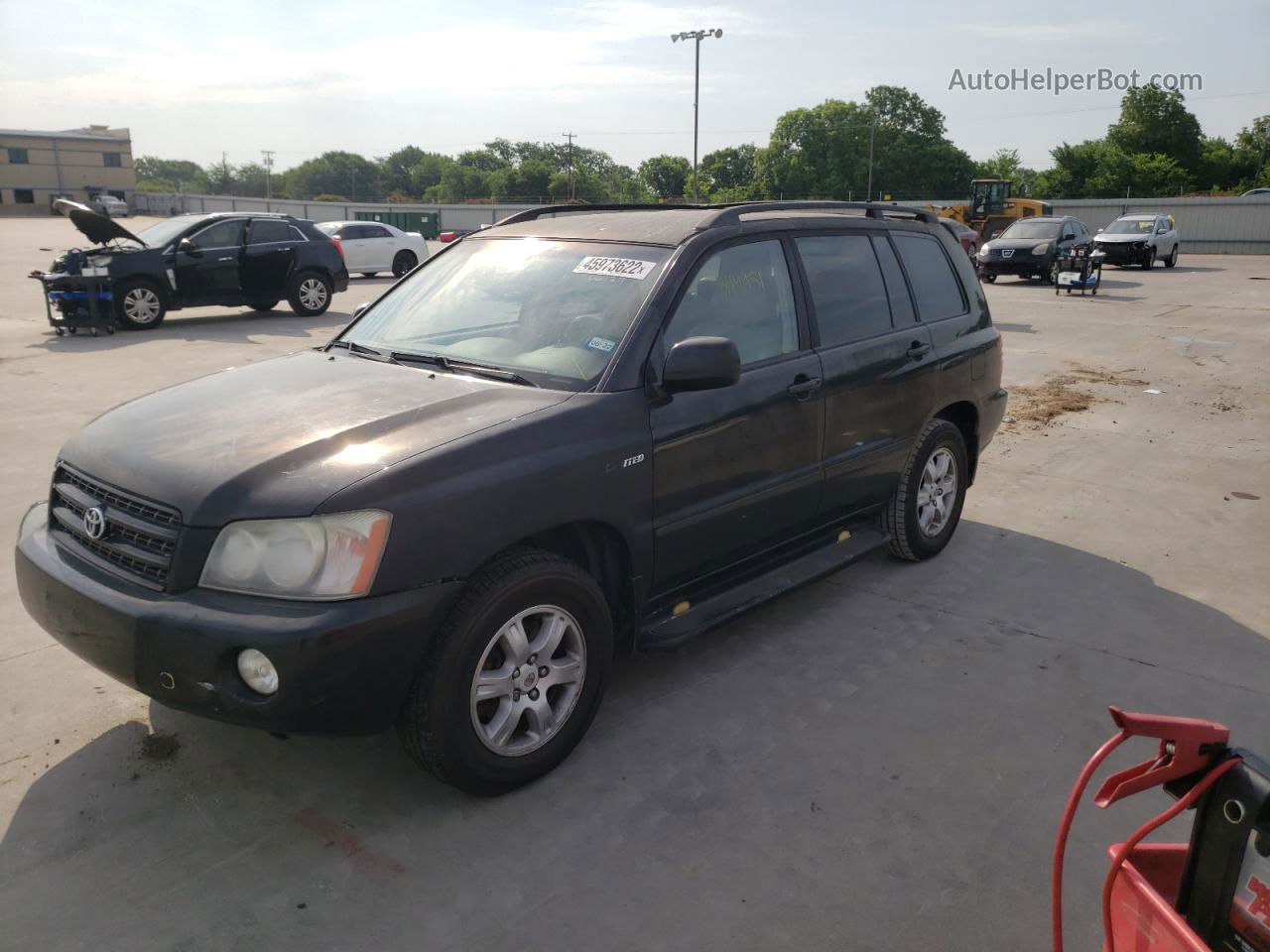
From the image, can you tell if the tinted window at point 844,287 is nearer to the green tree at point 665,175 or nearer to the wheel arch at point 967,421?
the wheel arch at point 967,421

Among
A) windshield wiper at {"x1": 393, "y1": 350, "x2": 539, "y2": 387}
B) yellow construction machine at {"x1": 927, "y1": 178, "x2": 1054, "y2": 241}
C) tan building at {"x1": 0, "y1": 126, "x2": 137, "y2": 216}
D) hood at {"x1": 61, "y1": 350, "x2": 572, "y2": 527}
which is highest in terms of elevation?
tan building at {"x1": 0, "y1": 126, "x2": 137, "y2": 216}

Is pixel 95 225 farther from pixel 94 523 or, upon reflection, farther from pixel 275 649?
pixel 275 649

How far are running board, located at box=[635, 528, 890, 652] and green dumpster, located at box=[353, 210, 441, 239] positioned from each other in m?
52.9

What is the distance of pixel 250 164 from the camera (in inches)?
6575

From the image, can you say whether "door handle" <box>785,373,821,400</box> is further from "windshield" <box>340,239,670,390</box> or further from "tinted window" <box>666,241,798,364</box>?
"windshield" <box>340,239,670,390</box>

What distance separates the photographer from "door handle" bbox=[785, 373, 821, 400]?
13.3ft

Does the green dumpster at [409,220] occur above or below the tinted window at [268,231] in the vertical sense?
above

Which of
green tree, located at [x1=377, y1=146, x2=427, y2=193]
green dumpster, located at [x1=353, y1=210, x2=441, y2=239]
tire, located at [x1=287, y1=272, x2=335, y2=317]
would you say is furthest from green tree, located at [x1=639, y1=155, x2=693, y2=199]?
tire, located at [x1=287, y1=272, x2=335, y2=317]

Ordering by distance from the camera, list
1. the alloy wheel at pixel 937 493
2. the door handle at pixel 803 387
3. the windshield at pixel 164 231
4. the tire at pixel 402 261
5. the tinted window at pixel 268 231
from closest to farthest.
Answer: the door handle at pixel 803 387 → the alloy wheel at pixel 937 493 → the windshield at pixel 164 231 → the tinted window at pixel 268 231 → the tire at pixel 402 261

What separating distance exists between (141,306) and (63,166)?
307 feet

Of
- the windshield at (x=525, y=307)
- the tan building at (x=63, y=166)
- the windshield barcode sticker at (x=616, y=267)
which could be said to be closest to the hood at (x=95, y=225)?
the windshield at (x=525, y=307)

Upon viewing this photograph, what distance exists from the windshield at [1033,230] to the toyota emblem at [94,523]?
78.5 feet

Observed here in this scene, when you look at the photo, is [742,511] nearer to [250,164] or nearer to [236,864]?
[236,864]

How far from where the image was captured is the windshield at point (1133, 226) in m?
28.7
